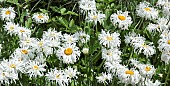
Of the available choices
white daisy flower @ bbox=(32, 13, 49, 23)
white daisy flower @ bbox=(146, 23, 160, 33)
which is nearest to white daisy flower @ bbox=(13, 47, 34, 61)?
white daisy flower @ bbox=(32, 13, 49, 23)

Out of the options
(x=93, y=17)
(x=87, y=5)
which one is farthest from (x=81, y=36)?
(x=87, y=5)

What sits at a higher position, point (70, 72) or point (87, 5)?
point (87, 5)

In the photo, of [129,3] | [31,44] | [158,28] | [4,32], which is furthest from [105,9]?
[31,44]

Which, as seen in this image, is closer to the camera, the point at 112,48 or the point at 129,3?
the point at 112,48

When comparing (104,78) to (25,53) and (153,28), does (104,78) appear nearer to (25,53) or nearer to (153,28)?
(25,53)

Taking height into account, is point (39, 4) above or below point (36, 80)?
above

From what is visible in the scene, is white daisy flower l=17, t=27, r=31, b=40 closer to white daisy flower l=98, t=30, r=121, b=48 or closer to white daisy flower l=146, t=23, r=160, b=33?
white daisy flower l=98, t=30, r=121, b=48

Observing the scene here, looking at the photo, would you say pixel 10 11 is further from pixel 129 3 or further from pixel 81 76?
pixel 129 3

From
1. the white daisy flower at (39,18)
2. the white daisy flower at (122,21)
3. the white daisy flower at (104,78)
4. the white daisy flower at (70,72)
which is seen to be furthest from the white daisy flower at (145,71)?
the white daisy flower at (39,18)
